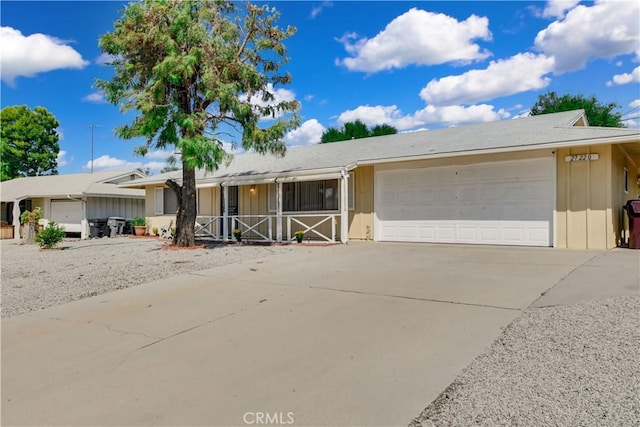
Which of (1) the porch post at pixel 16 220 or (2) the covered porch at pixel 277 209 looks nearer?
(2) the covered porch at pixel 277 209

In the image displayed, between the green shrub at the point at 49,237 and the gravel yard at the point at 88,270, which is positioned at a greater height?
the green shrub at the point at 49,237

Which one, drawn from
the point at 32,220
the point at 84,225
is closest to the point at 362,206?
the point at 32,220

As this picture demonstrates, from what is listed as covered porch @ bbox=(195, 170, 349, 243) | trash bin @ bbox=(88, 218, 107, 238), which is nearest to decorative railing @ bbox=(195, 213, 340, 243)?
covered porch @ bbox=(195, 170, 349, 243)

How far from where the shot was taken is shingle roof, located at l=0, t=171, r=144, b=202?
21.1 metres

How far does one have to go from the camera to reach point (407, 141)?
14656 mm

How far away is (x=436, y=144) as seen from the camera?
12617 millimetres

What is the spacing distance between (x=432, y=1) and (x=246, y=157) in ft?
35.9

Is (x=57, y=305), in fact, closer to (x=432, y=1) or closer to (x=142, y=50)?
(x=142, y=50)

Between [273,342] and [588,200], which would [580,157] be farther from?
[273,342]

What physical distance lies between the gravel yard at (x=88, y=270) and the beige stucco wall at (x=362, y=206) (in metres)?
2.61

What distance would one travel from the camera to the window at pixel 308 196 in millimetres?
14141

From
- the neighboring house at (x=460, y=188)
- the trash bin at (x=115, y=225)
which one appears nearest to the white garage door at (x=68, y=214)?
the trash bin at (x=115, y=225)

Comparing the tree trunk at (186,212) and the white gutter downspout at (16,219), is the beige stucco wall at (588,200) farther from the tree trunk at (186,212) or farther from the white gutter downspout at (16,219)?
the white gutter downspout at (16,219)
